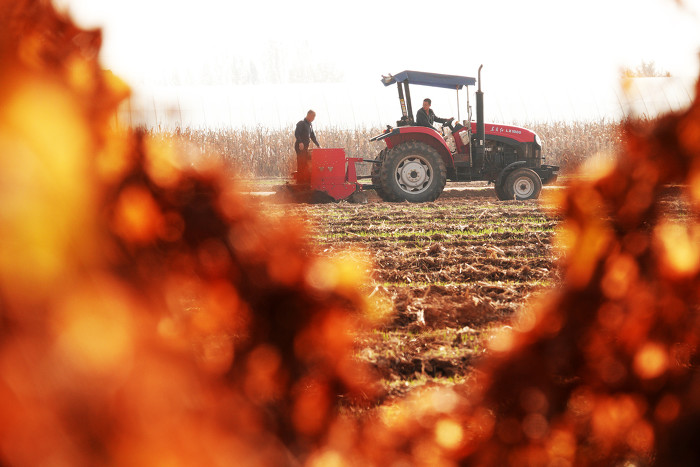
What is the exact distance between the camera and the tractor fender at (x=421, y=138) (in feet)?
35.1

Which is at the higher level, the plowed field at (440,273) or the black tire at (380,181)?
the black tire at (380,181)

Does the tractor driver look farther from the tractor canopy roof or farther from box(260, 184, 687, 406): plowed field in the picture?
box(260, 184, 687, 406): plowed field

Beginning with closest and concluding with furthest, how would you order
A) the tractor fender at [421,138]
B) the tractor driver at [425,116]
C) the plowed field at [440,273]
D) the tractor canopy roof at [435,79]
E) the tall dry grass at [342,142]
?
the plowed field at [440,273]
the tractor canopy roof at [435,79]
the tractor fender at [421,138]
the tractor driver at [425,116]
the tall dry grass at [342,142]

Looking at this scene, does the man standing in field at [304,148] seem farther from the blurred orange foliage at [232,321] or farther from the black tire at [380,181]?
the blurred orange foliage at [232,321]

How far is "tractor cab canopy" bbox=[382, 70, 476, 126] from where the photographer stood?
10398 millimetres

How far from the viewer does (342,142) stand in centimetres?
2061

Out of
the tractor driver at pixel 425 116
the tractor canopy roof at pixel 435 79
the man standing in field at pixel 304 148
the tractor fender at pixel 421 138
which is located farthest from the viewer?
the man standing in field at pixel 304 148

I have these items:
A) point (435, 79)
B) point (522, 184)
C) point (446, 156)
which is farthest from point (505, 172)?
point (435, 79)

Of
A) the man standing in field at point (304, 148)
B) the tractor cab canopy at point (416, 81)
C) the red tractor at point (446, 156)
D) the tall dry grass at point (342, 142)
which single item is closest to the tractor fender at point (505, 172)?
the red tractor at point (446, 156)

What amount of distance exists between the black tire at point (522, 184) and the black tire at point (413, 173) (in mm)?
1323

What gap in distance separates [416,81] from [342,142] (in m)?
10.0

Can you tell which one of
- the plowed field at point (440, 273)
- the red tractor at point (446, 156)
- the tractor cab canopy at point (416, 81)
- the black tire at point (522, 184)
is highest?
the tractor cab canopy at point (416, 81)

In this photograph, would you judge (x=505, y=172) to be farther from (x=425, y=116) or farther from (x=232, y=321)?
(x=232, y=321)

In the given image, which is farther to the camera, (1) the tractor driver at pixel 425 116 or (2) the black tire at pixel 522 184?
(2) the black tire at pixel 522 184
